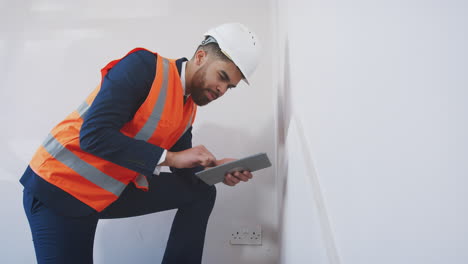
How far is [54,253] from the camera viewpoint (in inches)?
38.8

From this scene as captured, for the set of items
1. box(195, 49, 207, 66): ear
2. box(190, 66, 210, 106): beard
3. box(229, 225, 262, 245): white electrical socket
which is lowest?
box(229, 225, 262, 245): white electrical socket

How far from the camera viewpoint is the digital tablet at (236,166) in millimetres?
1058

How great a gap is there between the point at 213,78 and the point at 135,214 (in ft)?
1.85

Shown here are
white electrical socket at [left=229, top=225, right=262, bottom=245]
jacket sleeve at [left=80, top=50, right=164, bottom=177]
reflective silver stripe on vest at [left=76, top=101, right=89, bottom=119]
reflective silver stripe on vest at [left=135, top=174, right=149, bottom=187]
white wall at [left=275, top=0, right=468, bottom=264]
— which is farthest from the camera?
white electrical socket at [left=229, top=225, right=262, bottom=245]

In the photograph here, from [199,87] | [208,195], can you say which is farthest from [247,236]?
[199,87]

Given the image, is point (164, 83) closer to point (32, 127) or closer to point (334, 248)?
point (334, 248)

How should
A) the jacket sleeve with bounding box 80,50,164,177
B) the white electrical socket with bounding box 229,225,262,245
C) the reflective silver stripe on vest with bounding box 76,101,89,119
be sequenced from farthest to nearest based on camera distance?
the white electrical socket with bounding box 229,225,262,245, the reflective silver stripe on vest with bounding box 76,101,89,119, the jacket sleeve with bounding box 80,50,164,177

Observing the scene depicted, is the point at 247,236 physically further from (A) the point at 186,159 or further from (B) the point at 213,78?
(B) the point at 213,78

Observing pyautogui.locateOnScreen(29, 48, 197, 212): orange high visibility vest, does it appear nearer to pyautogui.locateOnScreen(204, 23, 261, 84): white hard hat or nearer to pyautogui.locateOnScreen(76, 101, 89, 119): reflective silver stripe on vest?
pyautogui.locateOnScreen(76, 101, 89, 119): reflective silver stripe on vest

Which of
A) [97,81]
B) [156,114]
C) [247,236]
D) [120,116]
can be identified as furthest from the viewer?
[97,81]

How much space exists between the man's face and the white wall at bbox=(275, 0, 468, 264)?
2.05 feet

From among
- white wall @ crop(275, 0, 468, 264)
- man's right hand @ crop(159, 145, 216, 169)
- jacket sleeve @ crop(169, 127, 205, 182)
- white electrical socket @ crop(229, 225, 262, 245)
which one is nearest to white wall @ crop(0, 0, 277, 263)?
white electrical socket @ crop(229, 225, 262, 245)

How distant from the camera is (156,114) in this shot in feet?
3.58

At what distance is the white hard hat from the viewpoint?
3.90 ft
